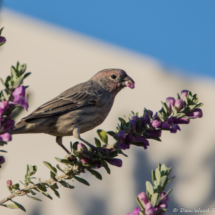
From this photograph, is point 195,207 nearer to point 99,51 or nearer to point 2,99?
point 99,51

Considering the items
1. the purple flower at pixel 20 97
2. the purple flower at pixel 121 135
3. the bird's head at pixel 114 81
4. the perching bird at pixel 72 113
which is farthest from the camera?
the bird's head at pixel 114 81

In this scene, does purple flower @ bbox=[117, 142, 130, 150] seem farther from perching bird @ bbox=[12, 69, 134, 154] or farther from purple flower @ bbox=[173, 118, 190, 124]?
perching bird @ bbox=[12, 69, 134, 154]

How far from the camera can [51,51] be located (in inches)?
423

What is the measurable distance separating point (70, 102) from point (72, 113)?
25cm

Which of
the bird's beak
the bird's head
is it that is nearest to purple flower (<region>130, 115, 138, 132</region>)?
the bird's beak

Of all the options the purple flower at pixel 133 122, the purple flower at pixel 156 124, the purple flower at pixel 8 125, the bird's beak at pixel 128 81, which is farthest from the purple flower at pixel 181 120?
the bird's beak at pixel 128 81

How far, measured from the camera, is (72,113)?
4836mm

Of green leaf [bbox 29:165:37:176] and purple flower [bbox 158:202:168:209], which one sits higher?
purple flower [bbox 158:202:168:209]

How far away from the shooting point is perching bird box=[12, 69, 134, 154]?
179 inches

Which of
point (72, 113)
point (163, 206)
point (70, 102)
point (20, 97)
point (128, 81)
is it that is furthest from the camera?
point (128, 81)

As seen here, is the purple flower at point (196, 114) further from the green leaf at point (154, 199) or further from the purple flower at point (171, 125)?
the green leaf at point (154, 199)

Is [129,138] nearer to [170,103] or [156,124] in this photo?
[156,124]

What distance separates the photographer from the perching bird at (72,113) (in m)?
4.56

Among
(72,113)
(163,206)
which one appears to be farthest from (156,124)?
(72,113)
